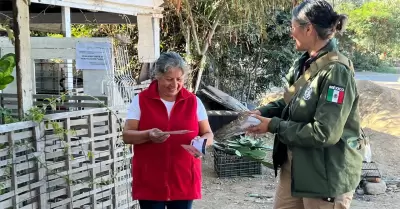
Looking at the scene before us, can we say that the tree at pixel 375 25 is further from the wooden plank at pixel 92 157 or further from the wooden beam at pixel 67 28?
the wooden plank at pixel 92 157

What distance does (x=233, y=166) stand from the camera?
7656 millimetres

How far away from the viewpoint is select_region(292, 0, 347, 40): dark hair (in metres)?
2.45

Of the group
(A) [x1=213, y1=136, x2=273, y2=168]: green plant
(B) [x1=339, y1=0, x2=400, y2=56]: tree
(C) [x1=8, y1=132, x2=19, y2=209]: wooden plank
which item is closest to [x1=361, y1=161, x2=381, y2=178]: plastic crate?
(A) [x1=213, y1=136, x2=273, y2=168]: green plant

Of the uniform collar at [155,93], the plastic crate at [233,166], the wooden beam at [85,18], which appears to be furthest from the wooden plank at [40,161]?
the wooden beam at [85,18]

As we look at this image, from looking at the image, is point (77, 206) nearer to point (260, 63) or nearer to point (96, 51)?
A: point (96, 51)

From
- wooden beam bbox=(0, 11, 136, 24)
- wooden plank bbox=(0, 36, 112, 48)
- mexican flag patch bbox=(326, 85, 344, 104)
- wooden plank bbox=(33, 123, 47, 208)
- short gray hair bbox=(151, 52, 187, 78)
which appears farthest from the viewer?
wooden beam bbox=(0, 11, 136, 24)

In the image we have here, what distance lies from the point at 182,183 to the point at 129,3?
4499 mm

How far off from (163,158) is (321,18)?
1189 mm

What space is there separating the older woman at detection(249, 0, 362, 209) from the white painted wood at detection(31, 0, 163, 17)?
12.1ft

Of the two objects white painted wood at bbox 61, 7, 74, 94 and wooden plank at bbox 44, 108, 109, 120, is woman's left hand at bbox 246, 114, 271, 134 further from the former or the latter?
white painted wood at bbox 61, 7, 74, 94

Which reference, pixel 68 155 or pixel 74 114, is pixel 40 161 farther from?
pixel 74 114

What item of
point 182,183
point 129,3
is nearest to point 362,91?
point 129,3

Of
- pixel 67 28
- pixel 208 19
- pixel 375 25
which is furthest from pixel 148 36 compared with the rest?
pixel 375 25

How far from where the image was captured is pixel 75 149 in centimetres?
369
